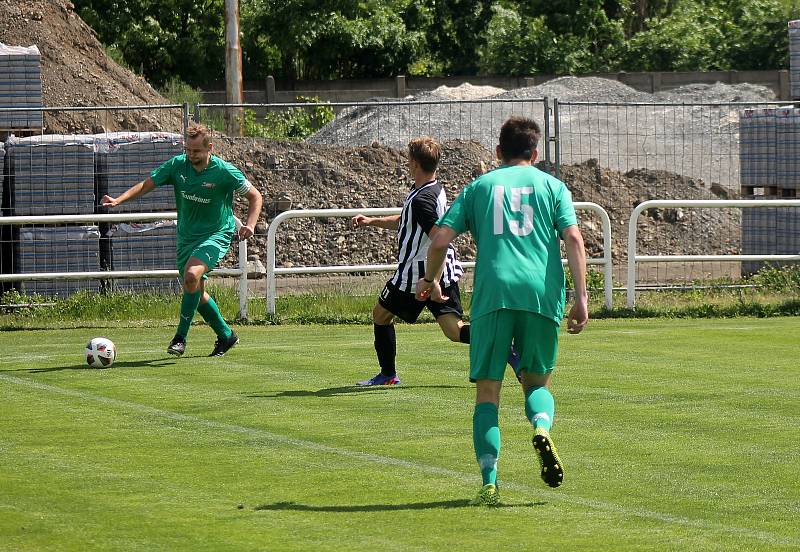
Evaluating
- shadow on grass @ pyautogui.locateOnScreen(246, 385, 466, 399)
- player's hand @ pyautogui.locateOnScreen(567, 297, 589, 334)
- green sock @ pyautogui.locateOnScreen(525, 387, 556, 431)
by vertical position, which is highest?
player's hand @ pyautogui.locateOnScreen(567, 297, 589, 334)

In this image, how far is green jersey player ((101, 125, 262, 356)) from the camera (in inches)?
489

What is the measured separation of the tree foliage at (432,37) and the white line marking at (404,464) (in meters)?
31.0

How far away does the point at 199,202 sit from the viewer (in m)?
12.5

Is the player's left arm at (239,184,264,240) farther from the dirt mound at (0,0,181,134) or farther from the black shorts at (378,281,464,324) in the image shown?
the dirt mound at (0,0,181,134)

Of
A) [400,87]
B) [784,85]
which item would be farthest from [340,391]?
[784,85]

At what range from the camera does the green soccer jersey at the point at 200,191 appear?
12461 mm

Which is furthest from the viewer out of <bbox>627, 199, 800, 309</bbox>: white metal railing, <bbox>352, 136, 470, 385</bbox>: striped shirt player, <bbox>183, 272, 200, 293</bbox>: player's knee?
<bbox>627, 199, 800, 309</bbox>: white metal railing

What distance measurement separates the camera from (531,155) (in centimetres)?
720

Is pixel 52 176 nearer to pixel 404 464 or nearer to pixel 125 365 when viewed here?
pixel 125 365

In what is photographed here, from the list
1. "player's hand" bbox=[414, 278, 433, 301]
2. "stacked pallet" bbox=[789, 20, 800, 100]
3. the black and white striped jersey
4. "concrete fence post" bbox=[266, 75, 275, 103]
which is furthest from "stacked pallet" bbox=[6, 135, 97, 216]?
"concrete fence post" bbox=[266, 75, 275, 103]

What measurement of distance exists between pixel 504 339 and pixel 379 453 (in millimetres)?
1610

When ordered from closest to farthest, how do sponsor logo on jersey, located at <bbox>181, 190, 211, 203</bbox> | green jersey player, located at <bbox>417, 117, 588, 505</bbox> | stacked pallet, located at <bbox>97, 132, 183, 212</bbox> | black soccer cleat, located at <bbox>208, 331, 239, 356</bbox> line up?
1. green jersey player, located at <bbox>417, 117, 588, 505</bbox>
2. sponsor logo on jersey, located at <bbox>181, 190, 211, 203</bbox>
3. black soccer cleat, located at <bbox>208, 331, 239, 356</bbox>
4. stacked pallet, located at <bbox>97, 132, 183, 212</bbox>

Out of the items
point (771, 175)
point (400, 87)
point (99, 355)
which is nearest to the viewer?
point (99, 355)

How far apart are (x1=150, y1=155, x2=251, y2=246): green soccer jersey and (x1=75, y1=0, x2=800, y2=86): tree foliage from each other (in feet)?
94.2
